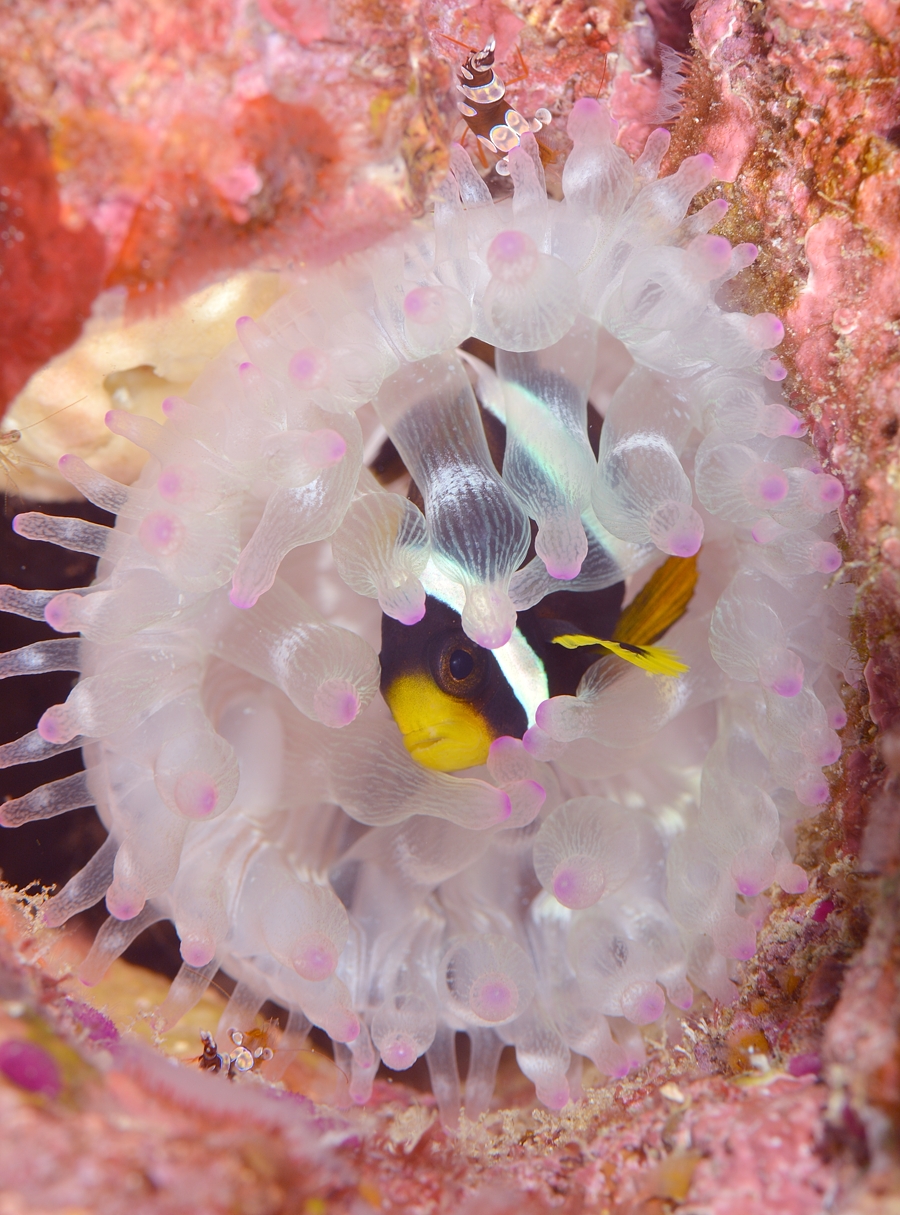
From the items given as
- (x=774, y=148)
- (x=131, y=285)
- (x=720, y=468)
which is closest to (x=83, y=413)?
(x=131, y=285)

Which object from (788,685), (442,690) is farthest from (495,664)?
(788,685)

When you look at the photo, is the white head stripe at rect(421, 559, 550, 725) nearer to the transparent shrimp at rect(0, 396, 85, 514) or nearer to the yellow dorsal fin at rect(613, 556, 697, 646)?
the yellow dorsal fin at rect(613, 556, 697, 646)

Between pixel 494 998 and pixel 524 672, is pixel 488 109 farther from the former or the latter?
pixel 494 998

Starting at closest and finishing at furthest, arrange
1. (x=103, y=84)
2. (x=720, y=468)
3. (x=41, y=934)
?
(x=103, y=84)
(x=720, y=468)
(x=41, y=934)

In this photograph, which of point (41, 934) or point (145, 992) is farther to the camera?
point (145, 992)

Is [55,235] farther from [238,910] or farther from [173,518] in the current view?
[238,910]

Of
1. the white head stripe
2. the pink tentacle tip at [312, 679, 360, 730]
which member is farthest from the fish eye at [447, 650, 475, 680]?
the pink tentacle tip at [312, 679, 360, 730]

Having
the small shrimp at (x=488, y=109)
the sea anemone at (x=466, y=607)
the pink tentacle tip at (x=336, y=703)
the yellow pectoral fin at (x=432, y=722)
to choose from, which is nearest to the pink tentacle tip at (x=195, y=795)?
the sea anemone at (x=466, y=607)
